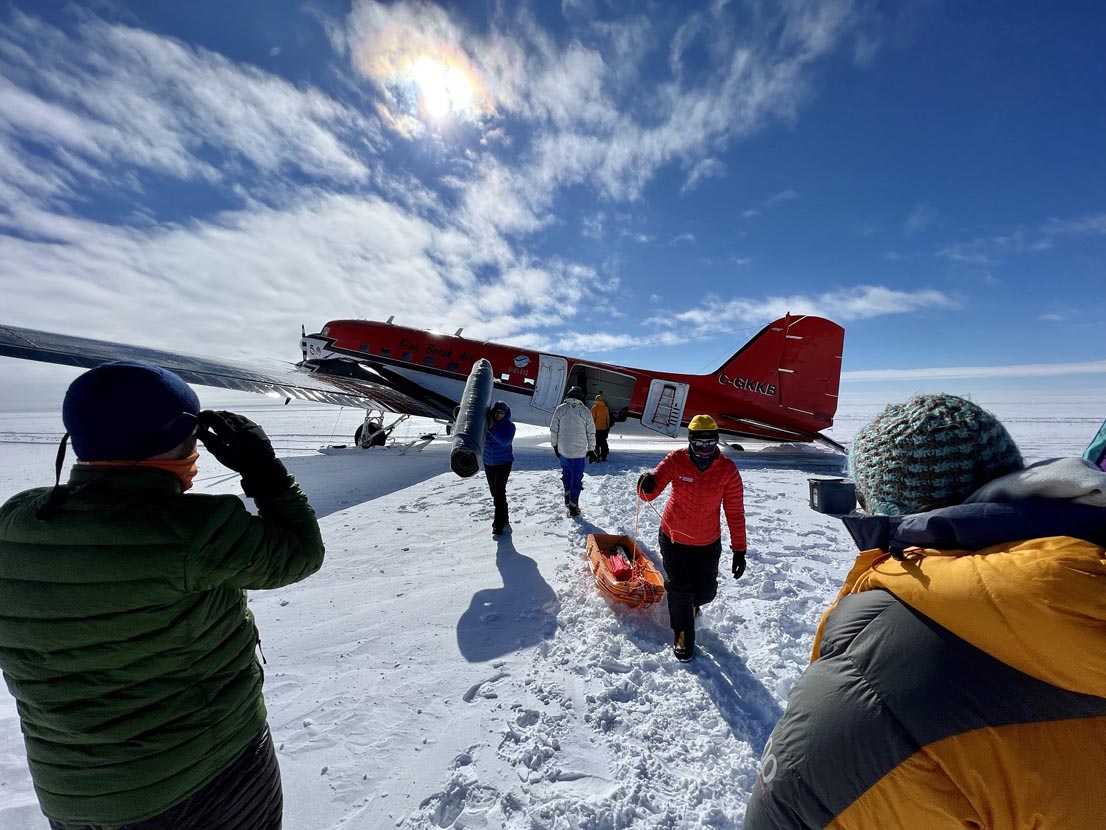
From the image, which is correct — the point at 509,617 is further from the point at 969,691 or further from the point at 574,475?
the point at 969,691

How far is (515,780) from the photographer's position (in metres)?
2.37

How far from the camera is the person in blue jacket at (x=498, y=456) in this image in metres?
5.86

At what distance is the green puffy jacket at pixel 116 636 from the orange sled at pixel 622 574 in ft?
10.3

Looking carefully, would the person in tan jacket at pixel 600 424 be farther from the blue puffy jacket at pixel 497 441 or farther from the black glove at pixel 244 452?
the black glove at pixel 244 452

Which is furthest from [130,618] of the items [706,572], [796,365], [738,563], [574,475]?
[796,365]

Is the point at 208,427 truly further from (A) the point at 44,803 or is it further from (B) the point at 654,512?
(B) the point at 654,512

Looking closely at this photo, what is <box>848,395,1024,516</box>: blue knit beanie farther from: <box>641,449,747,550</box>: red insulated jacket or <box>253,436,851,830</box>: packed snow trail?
<box>641,449,747,550</box>: red insulated jacket

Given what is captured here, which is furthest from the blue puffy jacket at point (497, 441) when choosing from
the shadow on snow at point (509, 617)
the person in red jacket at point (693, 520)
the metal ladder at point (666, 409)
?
the metal ladder at point (666, 409)

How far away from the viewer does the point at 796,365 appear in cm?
1342

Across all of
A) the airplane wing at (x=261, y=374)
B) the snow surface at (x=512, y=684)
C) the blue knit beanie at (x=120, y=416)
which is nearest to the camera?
the blue knit beanie at (x=120, y=416)

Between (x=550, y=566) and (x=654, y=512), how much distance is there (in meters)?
2.45

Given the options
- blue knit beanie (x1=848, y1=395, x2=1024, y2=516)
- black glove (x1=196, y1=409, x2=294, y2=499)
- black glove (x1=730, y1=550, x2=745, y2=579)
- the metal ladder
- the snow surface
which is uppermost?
the metal ladder

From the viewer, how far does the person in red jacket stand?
3.41m

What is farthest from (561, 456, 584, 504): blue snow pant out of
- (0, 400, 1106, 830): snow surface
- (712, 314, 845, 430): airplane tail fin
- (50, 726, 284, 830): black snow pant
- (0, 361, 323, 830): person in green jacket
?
(712, 314, 845, 430): airplane tail fin
